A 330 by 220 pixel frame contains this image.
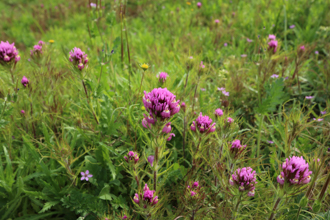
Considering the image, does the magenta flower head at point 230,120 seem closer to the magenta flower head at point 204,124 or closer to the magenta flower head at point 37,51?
the magenta flower head at point 204,124

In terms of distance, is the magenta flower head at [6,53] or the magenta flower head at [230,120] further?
the magenta flower head at [6,53]

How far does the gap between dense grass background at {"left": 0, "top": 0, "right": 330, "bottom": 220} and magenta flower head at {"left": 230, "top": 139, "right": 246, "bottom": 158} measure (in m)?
0.08

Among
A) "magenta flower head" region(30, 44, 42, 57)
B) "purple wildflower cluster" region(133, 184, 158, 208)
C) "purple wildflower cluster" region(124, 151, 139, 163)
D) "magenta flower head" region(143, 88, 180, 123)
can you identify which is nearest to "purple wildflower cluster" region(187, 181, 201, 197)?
"purple wildflower cluster" region(133, 184, 158, 208)

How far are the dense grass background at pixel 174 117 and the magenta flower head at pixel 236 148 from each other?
0.08 m

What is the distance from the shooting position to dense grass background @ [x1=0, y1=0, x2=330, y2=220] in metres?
1.49

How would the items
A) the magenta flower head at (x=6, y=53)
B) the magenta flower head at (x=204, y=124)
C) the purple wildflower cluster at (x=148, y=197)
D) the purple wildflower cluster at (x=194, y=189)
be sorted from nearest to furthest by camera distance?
the purple wildflower cluster at (x=148, y=197)
the purple wildflower cluster at (x=194, y=189)
the magenta flower head at (x=204, y=124)
the magenta flower head at (x=6, y=53)

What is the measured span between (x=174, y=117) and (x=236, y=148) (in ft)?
2.31

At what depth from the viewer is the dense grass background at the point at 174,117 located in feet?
4.88

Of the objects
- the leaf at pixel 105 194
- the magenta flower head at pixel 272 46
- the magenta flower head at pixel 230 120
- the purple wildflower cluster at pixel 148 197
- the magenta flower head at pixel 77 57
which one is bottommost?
the leaf at pixel 105 194

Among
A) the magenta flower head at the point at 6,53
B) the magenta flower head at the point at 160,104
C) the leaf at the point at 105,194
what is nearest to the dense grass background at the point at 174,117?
the leaf at the point at 105,194

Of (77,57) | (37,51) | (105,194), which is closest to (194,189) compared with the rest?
(105,194)

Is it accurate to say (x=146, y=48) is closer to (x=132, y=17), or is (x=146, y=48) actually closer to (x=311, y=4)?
(x=132, y=17)

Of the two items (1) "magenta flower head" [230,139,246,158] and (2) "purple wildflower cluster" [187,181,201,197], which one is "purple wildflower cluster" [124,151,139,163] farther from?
(1) "magenta flower head" [230,139,246,158]

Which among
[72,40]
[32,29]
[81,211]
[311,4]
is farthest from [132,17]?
[81,211]
